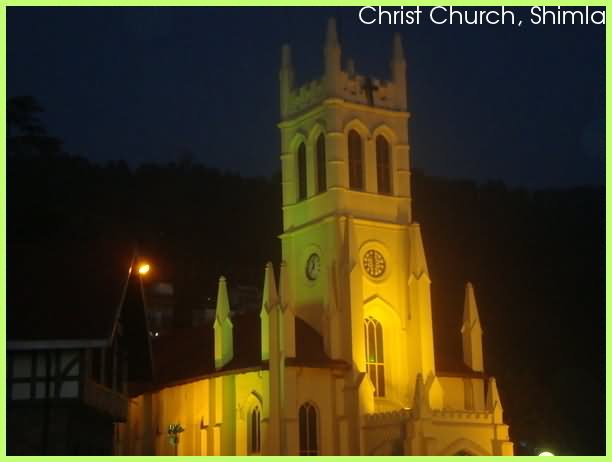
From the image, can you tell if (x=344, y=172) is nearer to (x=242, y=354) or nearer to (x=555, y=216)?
(x=242, y=354)

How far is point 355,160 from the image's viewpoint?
225ft

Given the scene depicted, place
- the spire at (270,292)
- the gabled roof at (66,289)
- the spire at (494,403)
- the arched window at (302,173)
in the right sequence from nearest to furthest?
the gabled roof at (66,289)
the spire at (270,292)
the spire at (494,403)
the arched window at (302,173)

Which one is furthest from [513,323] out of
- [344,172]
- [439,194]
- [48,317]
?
[48,317]

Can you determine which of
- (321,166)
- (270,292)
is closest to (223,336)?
(270,292)

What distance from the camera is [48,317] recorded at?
35781 millimetres

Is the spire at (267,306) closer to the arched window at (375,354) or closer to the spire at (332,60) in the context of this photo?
the arched window at (375,354)

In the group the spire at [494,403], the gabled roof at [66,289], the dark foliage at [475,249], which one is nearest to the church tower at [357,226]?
the spire at [494,403]

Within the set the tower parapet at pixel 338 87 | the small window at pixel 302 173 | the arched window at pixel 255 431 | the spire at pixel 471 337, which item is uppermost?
the tower parapet at pixel 338 87

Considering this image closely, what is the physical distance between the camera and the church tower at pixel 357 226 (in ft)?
213

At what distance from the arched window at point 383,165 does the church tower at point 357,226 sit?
51 mm

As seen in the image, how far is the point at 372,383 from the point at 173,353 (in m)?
12.2

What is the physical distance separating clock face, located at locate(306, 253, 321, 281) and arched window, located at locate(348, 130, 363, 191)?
4.11 metres

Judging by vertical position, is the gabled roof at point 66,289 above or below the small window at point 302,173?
below

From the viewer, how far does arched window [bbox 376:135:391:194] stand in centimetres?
6900
